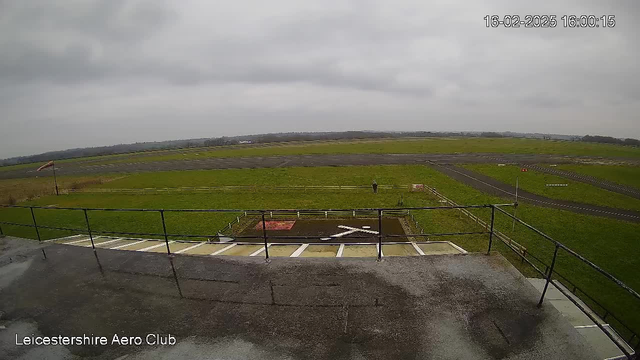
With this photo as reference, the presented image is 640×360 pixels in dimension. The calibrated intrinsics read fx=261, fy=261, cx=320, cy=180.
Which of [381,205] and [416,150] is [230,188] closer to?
[381,205]

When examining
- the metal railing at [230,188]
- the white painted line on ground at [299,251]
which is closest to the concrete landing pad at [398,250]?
the white painted line on ground at [299,251]

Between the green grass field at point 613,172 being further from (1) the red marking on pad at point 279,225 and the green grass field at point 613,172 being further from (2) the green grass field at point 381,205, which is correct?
(1) the red marking on pad at point 279,225

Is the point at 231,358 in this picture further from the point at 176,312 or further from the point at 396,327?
the point at 396,327

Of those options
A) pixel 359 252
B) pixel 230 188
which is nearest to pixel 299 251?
pixel 359 252

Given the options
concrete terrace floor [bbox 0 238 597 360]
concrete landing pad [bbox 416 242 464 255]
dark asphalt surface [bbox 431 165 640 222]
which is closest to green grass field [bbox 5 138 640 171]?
dark asphalt surface [bbox 431 165 640 222]

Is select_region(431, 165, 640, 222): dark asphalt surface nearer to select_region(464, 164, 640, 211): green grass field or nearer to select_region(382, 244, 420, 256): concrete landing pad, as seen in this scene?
select_region(464, 164, 640, 211): green grass field

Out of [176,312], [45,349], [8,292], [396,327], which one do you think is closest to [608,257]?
[396,327]
